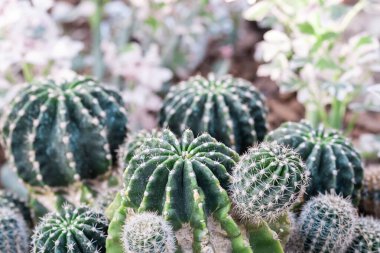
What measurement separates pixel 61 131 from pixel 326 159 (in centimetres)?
118

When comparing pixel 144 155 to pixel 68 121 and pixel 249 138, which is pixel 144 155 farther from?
pixel 249 138

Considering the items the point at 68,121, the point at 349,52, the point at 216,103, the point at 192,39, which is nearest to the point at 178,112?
the point at 216,103

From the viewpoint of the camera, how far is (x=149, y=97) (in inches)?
159

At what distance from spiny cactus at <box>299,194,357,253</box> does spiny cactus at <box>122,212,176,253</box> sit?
663mm

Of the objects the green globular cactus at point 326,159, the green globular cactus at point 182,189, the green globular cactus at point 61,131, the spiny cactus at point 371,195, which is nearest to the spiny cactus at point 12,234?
the green globular cactus at point 61,131

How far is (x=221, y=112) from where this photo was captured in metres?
2.77

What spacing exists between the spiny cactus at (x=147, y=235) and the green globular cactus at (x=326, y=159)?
802 mm

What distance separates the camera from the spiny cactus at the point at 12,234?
8.07 feet

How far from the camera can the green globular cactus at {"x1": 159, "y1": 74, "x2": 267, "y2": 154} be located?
277 cm

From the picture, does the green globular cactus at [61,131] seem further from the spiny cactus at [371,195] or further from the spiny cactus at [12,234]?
the spiny cactus at [371,195]

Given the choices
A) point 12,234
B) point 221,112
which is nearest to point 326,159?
point 221,112

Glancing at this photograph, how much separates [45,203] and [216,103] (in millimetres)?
982

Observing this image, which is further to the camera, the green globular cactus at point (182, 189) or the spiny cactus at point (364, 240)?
the spiny cactus at point (364, 240)

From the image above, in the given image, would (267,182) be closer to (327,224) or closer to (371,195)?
(327,224)
